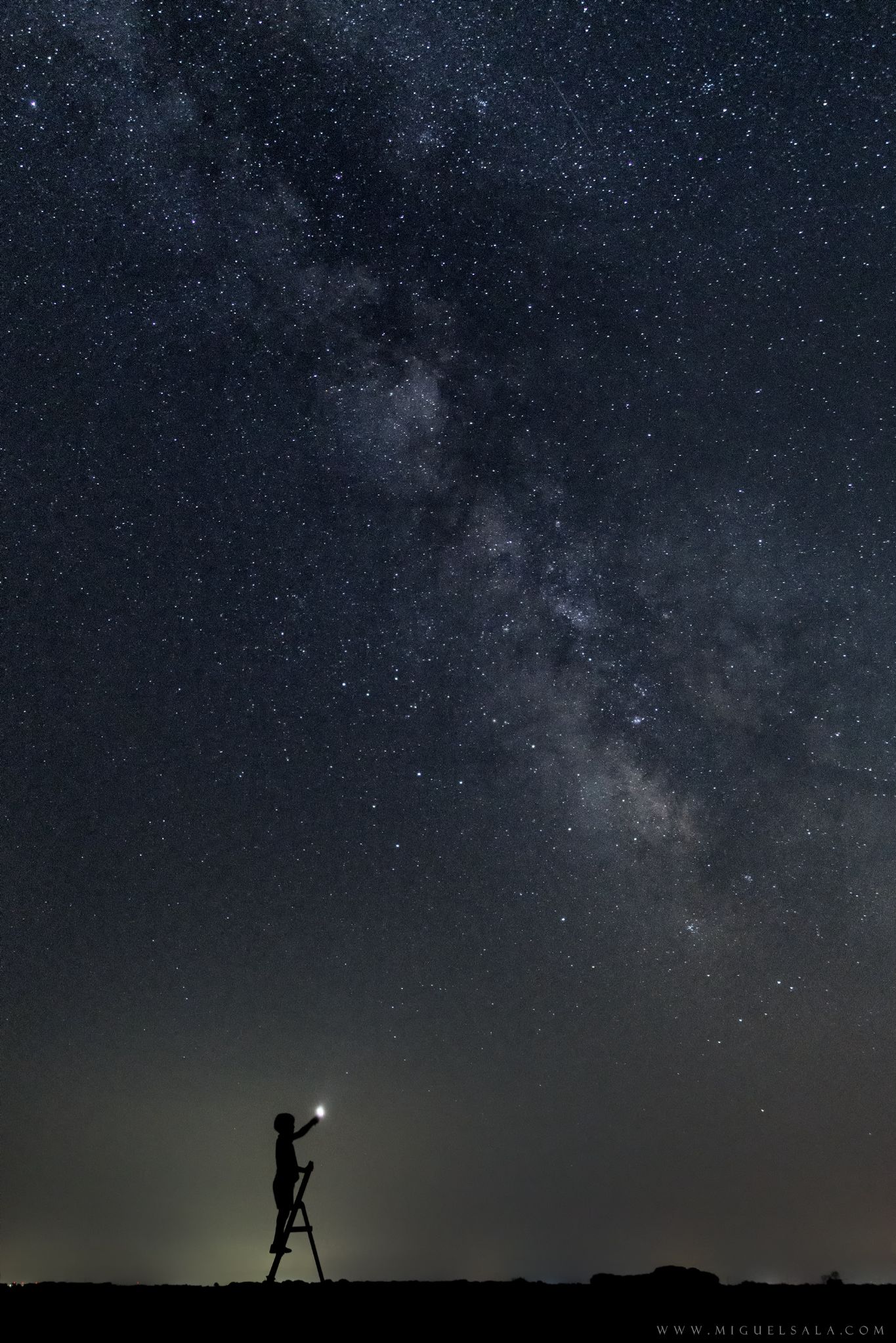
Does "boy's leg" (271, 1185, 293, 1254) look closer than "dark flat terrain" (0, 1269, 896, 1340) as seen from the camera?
No

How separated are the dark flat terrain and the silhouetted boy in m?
0.47

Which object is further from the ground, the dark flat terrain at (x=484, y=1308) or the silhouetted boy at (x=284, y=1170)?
the silhouetted boy at (x=284, y=1170)

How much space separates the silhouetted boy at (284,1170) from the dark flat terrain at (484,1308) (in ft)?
1.53

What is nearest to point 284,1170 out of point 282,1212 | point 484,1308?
point 282,1212

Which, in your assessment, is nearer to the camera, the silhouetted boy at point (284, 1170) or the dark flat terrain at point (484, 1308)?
the dark flat terrain at point (484, 1308)

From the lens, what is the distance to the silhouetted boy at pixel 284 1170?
23.4ft

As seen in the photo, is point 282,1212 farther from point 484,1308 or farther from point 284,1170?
point 484,1308

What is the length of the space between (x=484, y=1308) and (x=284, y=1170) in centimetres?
228

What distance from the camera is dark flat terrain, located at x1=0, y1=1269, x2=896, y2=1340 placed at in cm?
523

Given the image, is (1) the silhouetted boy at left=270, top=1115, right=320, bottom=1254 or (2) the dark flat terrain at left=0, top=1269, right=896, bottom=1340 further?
(1) the silhouetted boy at left=270, top=1115, right=320, bottom=1254

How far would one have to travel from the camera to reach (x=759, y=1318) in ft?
18.6

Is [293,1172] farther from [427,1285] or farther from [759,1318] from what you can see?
[759,1318]

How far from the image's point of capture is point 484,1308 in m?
5.76

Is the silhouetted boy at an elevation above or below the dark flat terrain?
above
